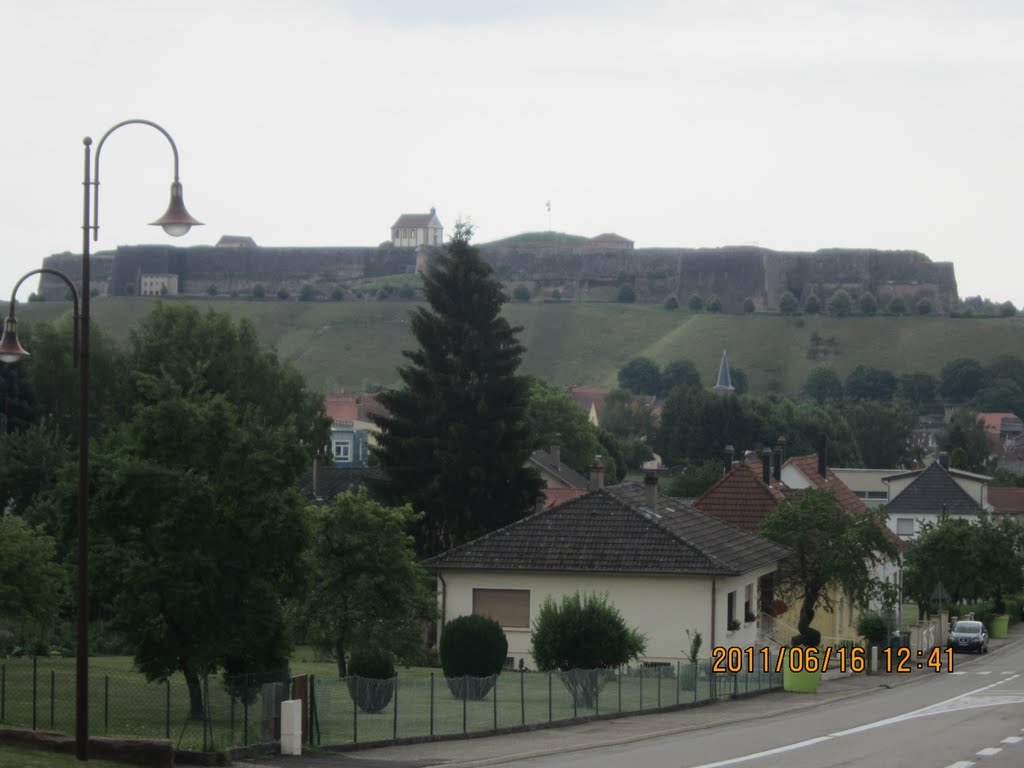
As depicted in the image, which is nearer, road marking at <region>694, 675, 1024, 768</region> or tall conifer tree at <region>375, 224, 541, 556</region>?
road marking at <region>694, 675, 1024, 768</region>

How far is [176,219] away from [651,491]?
942 inches

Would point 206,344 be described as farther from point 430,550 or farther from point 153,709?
point 153,709

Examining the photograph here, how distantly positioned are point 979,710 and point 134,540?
1436cm

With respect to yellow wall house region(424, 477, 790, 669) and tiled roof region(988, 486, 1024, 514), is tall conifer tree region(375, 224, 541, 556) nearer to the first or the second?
yellow wall house region(424, 477, 790, 669)

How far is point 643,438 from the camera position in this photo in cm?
14925

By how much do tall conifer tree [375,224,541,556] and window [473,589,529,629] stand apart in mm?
11103

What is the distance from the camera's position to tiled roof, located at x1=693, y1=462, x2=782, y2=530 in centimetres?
4741

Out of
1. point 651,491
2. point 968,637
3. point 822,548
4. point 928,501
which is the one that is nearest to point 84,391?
point 651,491

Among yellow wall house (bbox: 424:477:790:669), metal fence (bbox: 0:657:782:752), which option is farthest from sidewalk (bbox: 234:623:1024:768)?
yellow wall house (bbox: 424:477:790:669)

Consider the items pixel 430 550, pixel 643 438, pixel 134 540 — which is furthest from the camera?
pixel 643 438

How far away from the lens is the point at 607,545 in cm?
3553

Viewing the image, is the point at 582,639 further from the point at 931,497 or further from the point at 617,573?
the point at 931,497

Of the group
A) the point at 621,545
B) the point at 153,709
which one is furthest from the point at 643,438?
the point at 153,709

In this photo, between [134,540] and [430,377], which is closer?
[134,540]
